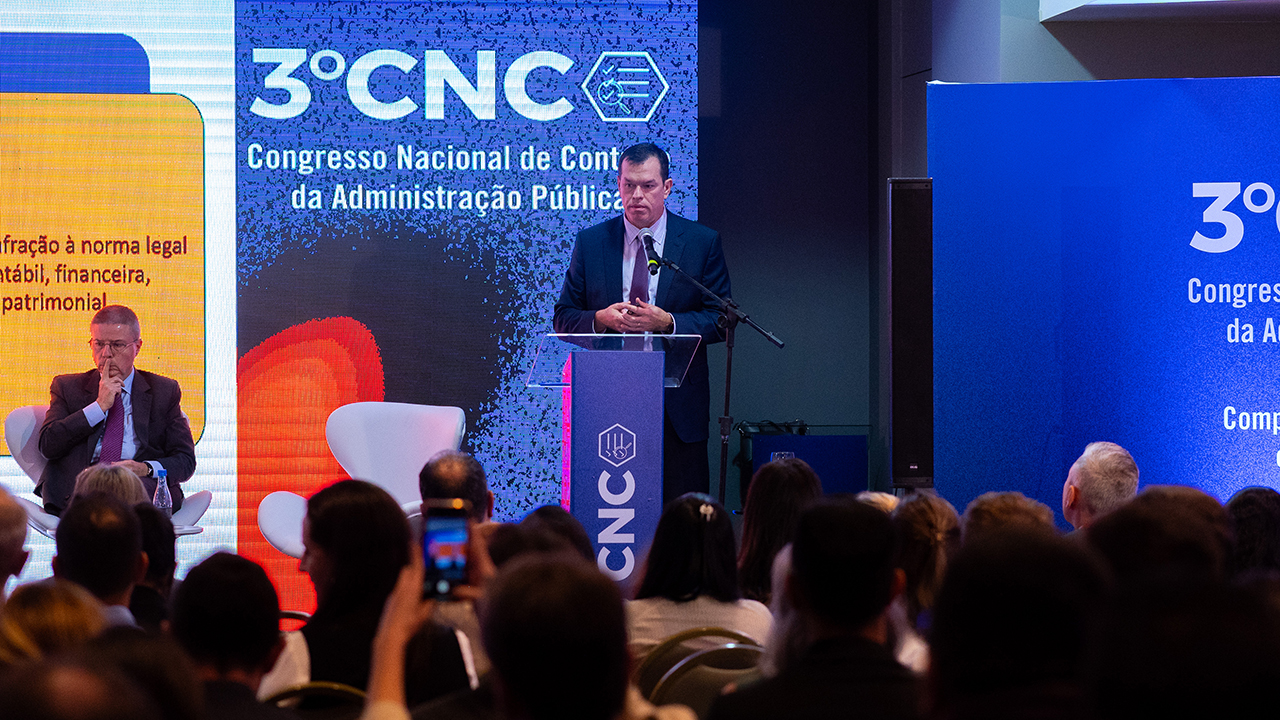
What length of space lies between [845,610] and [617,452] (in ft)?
8.31

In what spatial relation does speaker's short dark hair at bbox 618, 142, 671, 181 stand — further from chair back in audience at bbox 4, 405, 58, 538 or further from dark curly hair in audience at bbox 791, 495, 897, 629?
dark curly hair in audience at bbox 791, 495, 897, 629

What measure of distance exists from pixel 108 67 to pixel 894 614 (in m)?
5.84

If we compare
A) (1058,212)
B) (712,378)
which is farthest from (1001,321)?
(712,378)

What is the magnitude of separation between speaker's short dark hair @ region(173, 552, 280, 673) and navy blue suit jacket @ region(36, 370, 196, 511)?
4.44 meters

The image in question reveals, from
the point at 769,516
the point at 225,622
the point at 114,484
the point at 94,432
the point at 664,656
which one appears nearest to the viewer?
the point at 225,622

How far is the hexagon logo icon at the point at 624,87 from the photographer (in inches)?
274

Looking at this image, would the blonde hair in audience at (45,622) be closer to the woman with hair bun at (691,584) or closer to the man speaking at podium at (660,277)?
the woman with hair bun at (691,584)

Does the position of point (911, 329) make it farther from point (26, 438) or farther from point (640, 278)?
point (26, 438)

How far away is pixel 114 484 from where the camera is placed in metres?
3.84

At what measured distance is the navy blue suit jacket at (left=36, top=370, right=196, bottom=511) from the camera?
19.5 feet

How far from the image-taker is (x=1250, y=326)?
5.26m

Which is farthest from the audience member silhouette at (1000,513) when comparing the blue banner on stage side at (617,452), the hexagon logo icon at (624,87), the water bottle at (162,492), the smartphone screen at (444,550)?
the hexagon logo icon at (624,87)

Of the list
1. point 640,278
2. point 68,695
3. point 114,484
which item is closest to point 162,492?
point 114,484

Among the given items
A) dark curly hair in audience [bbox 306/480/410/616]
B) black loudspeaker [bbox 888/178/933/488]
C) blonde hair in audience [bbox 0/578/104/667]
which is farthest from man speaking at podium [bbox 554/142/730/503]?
blonde hair in audience [bbox 0/578/104/667]
